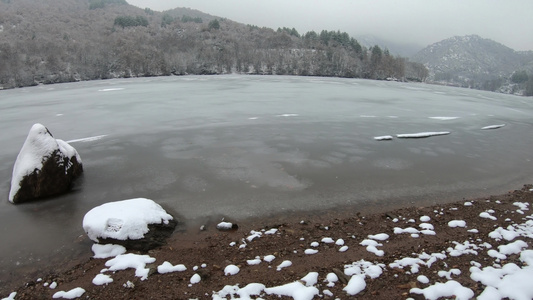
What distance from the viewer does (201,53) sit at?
83938 millimetres

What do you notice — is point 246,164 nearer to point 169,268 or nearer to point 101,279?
point 169,268

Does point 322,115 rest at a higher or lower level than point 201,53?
lower

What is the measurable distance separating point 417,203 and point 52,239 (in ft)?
23.3

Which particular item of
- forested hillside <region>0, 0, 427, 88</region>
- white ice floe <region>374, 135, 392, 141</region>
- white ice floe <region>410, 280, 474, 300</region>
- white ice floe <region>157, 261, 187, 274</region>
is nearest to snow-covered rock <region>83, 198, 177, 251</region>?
white ice floe <region>157, 261, 187, 274</region>

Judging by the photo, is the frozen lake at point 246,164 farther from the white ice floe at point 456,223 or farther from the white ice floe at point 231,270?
the white ice floe at point 231,270

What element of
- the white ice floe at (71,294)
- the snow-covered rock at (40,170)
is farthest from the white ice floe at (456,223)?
the snow-covered rock at (40,170)

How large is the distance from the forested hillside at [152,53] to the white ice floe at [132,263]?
5707 cm

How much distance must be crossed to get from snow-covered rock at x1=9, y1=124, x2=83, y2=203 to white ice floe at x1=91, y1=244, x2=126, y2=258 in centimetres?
281

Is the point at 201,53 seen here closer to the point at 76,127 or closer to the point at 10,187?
the point at 76,127

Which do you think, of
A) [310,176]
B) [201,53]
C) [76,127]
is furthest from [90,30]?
[310,176]

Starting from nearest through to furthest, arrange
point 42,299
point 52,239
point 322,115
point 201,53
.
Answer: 1. point 42,299
2. point 52,239
3. point 322,115
4. point 201,53

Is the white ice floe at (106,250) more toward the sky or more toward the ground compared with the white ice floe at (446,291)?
more toward the ground

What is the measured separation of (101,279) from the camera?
4258 millimetres

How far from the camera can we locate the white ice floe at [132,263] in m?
4.45
